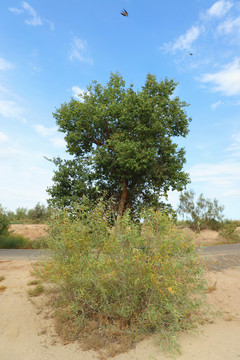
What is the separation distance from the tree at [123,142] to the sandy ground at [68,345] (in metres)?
9.55

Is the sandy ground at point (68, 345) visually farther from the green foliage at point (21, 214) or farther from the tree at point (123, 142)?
the green foliage at point (21, 214)

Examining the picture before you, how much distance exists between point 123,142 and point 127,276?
1203 cm

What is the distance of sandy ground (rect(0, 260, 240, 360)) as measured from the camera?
4703 mm

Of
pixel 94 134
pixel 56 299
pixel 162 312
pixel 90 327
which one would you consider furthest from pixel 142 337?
pixel 94 134

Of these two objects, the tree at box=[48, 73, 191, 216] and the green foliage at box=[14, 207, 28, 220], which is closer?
the tree at box=[48, 73, 191, 216]

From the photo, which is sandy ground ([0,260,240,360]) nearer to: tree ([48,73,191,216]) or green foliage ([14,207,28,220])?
tree ([48,73,191,216])

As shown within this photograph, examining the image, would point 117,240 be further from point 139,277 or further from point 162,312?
point 162,312

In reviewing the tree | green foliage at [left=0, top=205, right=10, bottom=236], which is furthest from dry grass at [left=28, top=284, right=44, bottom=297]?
green foliage at [left=0, top=205, right=10, bottom=236]

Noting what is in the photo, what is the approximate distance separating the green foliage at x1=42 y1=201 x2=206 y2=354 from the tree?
33.7 ft

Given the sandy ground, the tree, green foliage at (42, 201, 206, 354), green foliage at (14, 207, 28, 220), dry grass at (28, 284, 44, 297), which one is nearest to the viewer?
the sandy ground

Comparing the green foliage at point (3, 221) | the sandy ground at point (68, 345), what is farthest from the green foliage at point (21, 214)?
the sandy ground at point (68, 345)

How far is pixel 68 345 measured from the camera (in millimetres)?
5094

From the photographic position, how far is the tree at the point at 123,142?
16.8 meters

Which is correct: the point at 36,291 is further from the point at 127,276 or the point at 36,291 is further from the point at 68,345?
the point at 127,276
